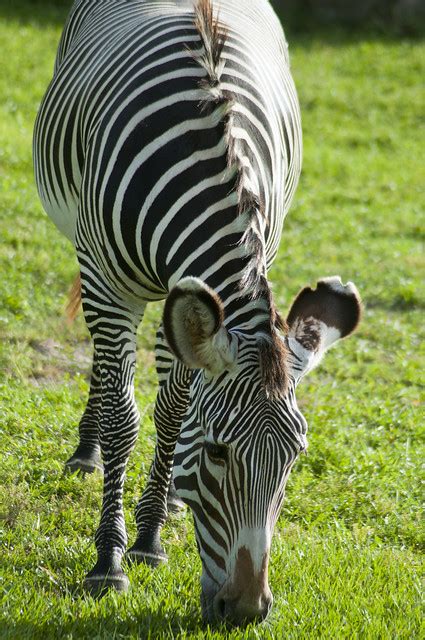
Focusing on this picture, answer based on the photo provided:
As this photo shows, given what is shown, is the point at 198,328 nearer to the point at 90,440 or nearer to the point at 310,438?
the point at 90,440

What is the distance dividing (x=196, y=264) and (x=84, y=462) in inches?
95.7

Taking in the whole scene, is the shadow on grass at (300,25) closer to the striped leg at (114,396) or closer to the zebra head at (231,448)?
the striped leg at (114,396)

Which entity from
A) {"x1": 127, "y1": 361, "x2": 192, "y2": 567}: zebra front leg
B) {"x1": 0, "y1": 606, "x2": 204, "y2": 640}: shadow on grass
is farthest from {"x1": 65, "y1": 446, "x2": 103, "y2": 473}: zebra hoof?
{"x1": 0, "y1": 606, "x2": 204, "y2": 640}: shadow on grass

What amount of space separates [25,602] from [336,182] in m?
10.6

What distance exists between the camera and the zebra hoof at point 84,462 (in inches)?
229

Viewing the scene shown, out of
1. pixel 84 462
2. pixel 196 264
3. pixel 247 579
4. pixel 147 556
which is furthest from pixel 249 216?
pixel 84 462

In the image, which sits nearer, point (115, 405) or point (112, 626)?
point (112, 626)

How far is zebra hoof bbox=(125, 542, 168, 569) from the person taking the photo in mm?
4816

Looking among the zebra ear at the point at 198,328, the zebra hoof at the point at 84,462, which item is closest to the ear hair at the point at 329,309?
the zebra ear at the point at 198,328

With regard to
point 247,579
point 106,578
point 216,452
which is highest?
point 216,452

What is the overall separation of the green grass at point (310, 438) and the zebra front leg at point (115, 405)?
0.69 feet

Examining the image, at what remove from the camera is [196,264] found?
12.7ft

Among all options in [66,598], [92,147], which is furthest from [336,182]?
[66,598]

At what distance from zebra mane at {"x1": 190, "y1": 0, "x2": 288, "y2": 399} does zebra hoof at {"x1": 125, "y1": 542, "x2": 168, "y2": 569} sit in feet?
5.81
